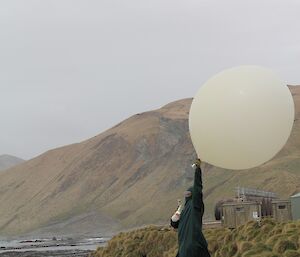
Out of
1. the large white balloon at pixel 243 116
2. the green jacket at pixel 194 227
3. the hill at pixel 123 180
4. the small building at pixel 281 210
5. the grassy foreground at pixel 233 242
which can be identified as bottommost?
the hill at pixel 123 180

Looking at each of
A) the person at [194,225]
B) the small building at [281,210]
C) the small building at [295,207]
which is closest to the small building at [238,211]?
the small building at [281,210]

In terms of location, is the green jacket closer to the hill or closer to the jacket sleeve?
the jacket sleeve

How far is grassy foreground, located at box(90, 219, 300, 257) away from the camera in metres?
14.0

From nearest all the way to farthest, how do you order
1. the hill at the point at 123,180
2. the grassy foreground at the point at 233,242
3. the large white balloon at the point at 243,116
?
the large white balloon at the point at 243,116
the grassy foreground at the point at 233,242
the hill at the point at 123,180

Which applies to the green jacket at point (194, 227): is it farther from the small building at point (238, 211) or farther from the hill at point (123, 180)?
the hill at point (123, 180)

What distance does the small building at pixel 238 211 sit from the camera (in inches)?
1094

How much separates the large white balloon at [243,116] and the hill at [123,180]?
8401cm

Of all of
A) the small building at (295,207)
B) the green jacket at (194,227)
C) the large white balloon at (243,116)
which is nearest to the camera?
the large white balloon at (243,116)

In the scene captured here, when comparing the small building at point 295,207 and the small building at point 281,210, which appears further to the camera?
the small building at point 281,210

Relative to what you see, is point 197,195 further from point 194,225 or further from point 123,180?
point 123,180

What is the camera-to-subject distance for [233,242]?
57.9ft

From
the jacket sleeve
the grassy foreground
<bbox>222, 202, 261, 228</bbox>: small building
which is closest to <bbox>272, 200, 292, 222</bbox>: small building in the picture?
<bbox>222, 202, 261, 228</bbox>: small building

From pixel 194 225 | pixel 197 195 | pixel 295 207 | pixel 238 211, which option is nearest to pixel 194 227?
pixel 194 225

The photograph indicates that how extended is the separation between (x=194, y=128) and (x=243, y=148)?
2.25ft
